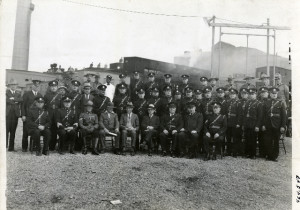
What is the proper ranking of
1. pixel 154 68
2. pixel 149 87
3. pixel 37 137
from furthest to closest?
pixel 154 68 → pixel 149 87 → pixel 37 137

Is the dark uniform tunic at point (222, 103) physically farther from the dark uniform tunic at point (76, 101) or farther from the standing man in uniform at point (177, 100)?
the dark uniform tunic at point (76, 101)

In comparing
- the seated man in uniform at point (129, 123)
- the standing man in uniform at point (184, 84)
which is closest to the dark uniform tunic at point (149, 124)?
the seated man in uniform at point (129, 123)

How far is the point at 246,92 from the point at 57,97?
307 cm

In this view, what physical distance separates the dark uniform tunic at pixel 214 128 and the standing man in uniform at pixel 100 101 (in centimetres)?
166

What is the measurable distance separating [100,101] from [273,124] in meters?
2.77

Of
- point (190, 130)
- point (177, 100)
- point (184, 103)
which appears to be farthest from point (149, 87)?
point (190, 130)

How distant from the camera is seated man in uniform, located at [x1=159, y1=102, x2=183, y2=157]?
15.2ft

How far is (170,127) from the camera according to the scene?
15.6ft

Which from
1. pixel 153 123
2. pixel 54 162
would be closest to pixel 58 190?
pixel 54 162

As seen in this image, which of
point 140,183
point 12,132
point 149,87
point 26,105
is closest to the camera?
point 140,183

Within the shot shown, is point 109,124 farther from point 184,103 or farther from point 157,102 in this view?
point 184,103

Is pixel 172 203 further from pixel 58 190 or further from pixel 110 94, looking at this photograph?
pixel 110 94

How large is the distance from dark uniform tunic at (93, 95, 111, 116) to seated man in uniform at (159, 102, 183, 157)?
0.98 m

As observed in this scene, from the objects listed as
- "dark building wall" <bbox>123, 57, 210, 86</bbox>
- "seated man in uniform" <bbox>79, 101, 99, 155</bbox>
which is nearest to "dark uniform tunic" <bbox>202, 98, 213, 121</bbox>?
"seated man in uniform" <bbox>79, 101, 99, 155</bbox>
